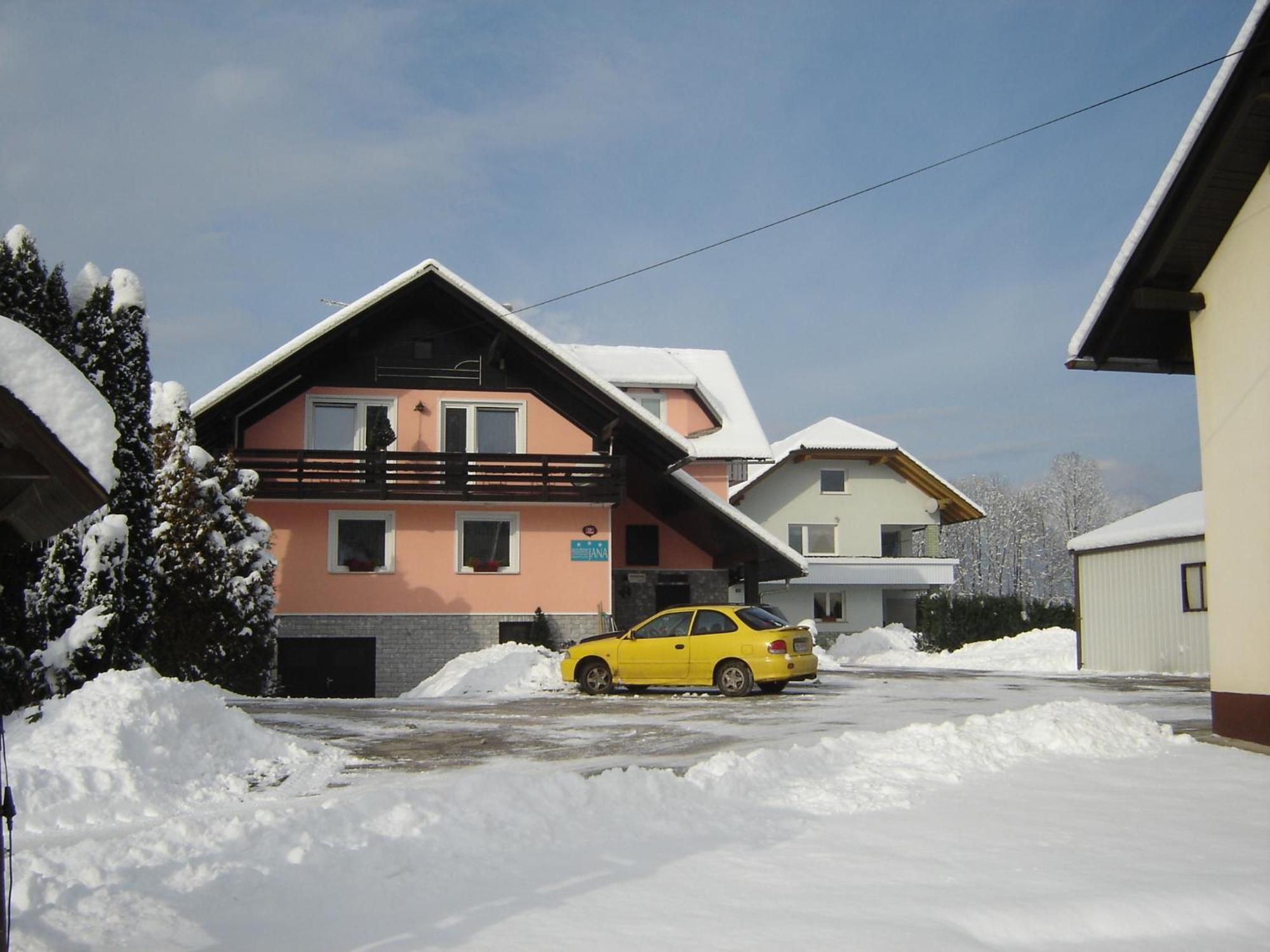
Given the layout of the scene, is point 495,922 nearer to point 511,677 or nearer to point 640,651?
point 640,651

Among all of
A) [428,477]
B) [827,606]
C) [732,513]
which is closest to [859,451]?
[827,606]

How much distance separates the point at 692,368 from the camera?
132 ft

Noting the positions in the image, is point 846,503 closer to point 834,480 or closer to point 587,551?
point 834,480

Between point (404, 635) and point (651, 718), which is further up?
point (404, 635)

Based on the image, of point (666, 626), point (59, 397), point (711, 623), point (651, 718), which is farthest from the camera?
point (666, 626)

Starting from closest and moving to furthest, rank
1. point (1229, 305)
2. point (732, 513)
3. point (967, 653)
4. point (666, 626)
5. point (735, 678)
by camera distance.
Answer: point (1229, 305)
point (735, 678)
point (666, 626)
point (732, 513)
point (967, 653)

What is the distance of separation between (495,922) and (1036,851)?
140 inches

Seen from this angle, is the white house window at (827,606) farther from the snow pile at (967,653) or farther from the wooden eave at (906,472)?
the wooden eave at (906,472)

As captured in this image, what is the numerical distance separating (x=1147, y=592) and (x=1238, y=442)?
53.1 ft

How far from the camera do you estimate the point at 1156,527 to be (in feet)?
86.5

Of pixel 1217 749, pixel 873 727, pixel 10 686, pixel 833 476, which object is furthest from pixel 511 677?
pixel 833 476

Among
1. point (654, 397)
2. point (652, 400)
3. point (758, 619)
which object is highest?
point (654, 397)

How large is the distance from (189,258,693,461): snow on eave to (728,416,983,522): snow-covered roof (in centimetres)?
2364

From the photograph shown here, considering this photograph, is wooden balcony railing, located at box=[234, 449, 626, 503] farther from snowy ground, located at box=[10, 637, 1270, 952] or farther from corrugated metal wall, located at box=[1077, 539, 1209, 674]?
snowy ground, located at box=[10, 637, 1270, 952]
